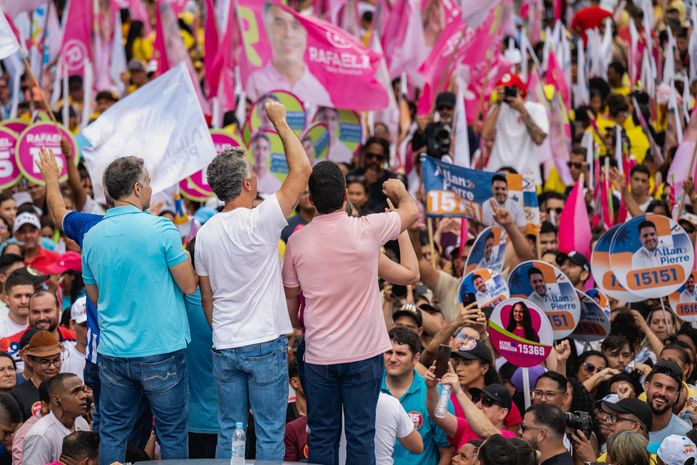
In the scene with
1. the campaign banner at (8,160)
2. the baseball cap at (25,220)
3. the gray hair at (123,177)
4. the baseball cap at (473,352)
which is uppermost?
the gray hair at (123,177)

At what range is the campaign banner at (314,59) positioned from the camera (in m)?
13.1

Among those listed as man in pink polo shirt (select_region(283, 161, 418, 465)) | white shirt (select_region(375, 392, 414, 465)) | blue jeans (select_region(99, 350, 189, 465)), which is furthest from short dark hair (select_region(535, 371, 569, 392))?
blue jeans (select_region(99, 350, 189, 465))

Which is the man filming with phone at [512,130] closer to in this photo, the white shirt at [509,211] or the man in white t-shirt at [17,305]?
the white shirt at [509,211]

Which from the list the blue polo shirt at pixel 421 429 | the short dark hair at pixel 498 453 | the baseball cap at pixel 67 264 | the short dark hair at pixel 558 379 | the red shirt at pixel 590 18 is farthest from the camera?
the red shirt at pixel 590 18

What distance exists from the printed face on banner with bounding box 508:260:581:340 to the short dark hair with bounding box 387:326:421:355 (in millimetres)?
1675

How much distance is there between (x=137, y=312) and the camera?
6.33m

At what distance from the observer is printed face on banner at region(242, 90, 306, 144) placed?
1228 cm

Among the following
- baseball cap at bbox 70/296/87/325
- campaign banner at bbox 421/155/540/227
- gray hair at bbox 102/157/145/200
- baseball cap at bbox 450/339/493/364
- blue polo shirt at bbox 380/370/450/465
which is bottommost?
blue polo shirt at bbox 380/370/450/465

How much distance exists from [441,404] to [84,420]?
89.3 inches

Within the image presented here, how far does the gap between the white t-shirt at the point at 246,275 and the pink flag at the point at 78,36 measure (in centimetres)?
982

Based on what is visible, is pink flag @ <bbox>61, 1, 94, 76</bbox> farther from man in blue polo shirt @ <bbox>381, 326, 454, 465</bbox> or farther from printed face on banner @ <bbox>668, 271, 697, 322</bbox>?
man in blue polo shirt @ <bbox>381, 326, 454, 465</bbox>

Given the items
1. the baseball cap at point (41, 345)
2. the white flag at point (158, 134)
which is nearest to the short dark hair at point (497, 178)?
the white flag at point (158, 134)

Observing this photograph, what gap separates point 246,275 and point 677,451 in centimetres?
260

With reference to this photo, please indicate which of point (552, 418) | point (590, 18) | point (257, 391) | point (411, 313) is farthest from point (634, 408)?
point (590, 18)
